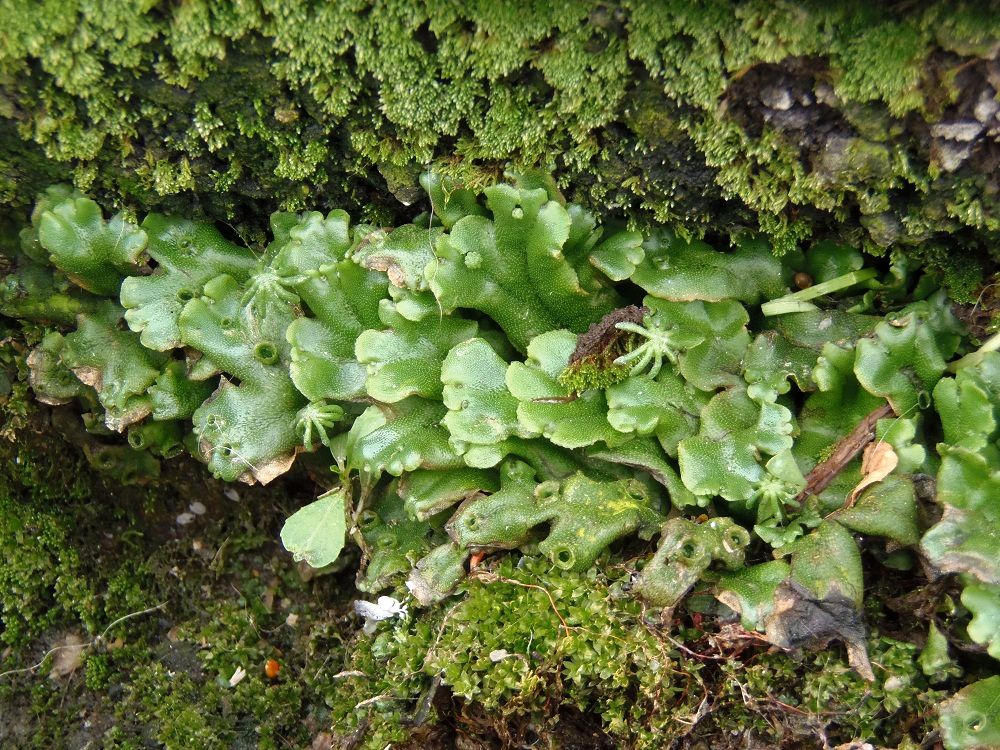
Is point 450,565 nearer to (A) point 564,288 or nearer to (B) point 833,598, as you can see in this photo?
(A) point 564,288

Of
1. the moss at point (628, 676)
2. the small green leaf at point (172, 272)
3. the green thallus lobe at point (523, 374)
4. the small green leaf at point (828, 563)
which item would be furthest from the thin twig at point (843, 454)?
the small green leaf at point (172, 272)

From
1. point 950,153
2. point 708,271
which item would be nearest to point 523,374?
point 708,271

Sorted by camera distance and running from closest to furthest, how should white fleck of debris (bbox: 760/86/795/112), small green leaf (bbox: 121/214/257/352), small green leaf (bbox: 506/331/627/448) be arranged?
white fleck of debris (bbox: 760/86/795/112) < small green leaf (bbox: 506/331/627/448) < small green leaf (bbox: 121/214/257/352)

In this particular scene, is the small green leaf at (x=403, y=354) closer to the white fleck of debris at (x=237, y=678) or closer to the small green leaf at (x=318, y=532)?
the small green leaf at (x=318, y=532)

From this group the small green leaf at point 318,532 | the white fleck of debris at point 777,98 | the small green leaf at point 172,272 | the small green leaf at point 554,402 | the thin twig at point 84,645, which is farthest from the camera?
the thin twig at point 84,645

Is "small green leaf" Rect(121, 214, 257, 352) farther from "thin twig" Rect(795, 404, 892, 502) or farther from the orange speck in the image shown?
"thin twig" Rect(795, 404, 892, 502)

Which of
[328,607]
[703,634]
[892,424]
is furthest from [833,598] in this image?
[328,607]

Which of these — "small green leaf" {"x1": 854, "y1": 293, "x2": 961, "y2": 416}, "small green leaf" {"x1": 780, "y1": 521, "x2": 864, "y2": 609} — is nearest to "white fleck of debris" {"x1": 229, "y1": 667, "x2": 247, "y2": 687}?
"small green leaf" {"x1": 780, "y1": 521, "x2": 864, "y2": 609}
